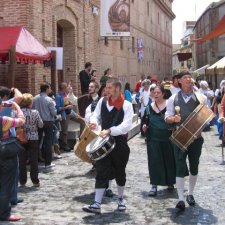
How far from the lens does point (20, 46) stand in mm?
10414

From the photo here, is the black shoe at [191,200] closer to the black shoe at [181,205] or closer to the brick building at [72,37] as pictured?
the black shoe at [181,205]

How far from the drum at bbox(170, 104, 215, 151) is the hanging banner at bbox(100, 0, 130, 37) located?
14.7 meters

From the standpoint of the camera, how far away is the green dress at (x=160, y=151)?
7.45 metres

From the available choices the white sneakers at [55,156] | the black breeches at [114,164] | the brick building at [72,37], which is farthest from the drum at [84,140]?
the brick building at [72,37]

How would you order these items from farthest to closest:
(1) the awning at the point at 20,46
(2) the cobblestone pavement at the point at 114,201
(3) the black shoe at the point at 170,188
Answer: (1) the awning at the point at 20,46 → (3) the black shoe at the point at 170,188 → (2) the cobblestone pavement at the point at 114,201

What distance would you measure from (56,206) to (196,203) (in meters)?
1.97

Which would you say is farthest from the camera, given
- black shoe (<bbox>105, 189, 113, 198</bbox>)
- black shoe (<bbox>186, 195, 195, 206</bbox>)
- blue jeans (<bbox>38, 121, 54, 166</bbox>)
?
blue jeans (<bbox>38, 121, 54, 166</bbox>)

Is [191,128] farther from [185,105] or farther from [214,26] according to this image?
[214,26]

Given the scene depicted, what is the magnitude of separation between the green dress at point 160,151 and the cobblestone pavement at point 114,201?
0.90ft

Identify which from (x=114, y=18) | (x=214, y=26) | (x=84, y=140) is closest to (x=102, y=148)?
(x=84, y=140)

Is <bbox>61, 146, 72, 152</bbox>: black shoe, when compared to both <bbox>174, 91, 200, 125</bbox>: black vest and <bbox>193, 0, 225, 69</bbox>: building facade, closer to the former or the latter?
<bbox>174, 91, 200, 125</bbox>: black vest

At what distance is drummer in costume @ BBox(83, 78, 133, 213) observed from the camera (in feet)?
21.1

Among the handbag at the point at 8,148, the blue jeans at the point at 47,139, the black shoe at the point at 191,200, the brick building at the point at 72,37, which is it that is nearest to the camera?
the handbag at the point at 8,148

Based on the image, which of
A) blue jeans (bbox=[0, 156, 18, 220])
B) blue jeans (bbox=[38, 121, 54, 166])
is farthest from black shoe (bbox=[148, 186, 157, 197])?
blue jeans (bbox=[38, 121, 54, 166])
